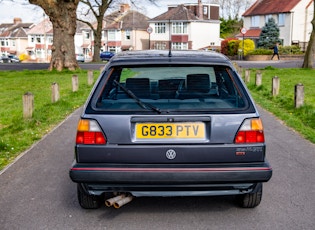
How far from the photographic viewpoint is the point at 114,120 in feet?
14.1

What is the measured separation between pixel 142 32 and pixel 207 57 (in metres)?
88.0

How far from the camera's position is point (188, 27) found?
80.5 metres

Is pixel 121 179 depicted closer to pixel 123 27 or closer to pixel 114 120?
pixel 114 120

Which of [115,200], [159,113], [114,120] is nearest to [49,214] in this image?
[115,200]

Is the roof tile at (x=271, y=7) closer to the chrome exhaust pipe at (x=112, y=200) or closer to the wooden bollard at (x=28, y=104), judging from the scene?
the wooden bollard at (x=28, y=104)

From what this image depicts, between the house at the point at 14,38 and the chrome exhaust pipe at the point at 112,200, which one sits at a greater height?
the house at the point at 14,38

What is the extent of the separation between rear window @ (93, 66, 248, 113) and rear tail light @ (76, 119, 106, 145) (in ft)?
0.58

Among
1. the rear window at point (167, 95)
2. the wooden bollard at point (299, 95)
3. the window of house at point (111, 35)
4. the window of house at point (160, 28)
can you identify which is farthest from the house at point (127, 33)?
the rear window at point (167, 95)

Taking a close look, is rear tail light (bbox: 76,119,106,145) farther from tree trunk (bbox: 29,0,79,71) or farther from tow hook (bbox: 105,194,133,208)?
tree trunk (bbox: 29,0,79,71)

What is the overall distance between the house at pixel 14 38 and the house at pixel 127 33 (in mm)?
28368

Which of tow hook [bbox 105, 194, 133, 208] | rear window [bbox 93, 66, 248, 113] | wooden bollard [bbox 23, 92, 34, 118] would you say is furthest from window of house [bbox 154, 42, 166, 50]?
tow hook [bbox 105, 194, 133, 208]

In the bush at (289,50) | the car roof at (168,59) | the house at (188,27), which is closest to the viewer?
the car roof at (168,59)

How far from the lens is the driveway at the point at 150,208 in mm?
4523

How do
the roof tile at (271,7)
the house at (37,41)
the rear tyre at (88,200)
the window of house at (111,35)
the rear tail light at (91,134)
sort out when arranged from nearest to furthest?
the rear tail light at (91,134) < the rear tyre at (88,200) < the roof tile at (271,7) < the window of house at (111,35) < the house at (37,41)
